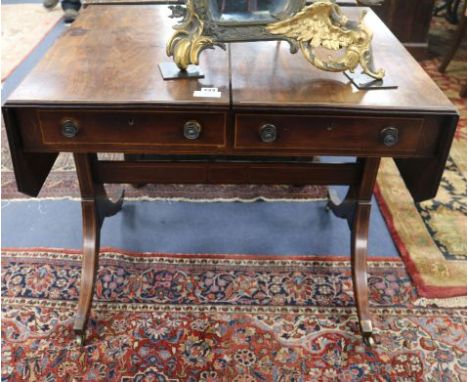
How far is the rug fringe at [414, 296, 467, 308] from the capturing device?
1.65 meters

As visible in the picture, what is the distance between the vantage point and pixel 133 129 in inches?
46.2

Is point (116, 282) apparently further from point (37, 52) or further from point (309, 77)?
point (37, 52)

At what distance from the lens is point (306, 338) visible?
1531mm

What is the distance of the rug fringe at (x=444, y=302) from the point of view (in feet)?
5.42

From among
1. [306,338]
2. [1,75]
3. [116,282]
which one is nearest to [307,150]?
[306,338]

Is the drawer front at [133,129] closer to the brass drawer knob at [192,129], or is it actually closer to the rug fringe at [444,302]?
the brass drawer knob at [192,129]

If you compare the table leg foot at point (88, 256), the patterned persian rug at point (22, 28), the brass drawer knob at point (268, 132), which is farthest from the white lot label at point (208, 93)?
the patterned persian rug at point (22, 28)

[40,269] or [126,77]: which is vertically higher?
[126,77]

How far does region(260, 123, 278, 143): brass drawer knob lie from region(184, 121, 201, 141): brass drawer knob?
151 millimetres

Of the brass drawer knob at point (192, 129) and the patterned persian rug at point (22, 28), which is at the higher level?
the brass drawer knob at point (192, 129)

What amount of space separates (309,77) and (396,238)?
3.04ft

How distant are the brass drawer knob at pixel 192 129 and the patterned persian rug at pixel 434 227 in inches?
40.4

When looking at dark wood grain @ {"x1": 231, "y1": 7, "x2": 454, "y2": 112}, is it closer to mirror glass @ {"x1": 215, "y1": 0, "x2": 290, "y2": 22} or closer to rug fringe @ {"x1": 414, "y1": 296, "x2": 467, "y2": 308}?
mirror glass @ {"x1": 215, "y1": 0, "x2": 290, "y2": 22}

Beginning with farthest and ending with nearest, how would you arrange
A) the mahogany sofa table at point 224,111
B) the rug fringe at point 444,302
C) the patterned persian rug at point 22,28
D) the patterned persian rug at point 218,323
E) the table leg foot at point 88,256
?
the patterned persian rug at point 22,28, the rug fringe at point 444,302, the table leg foot at point 88,256, the patterned persian rug at point 218,323, the mahogany sofa table at point 224,111
